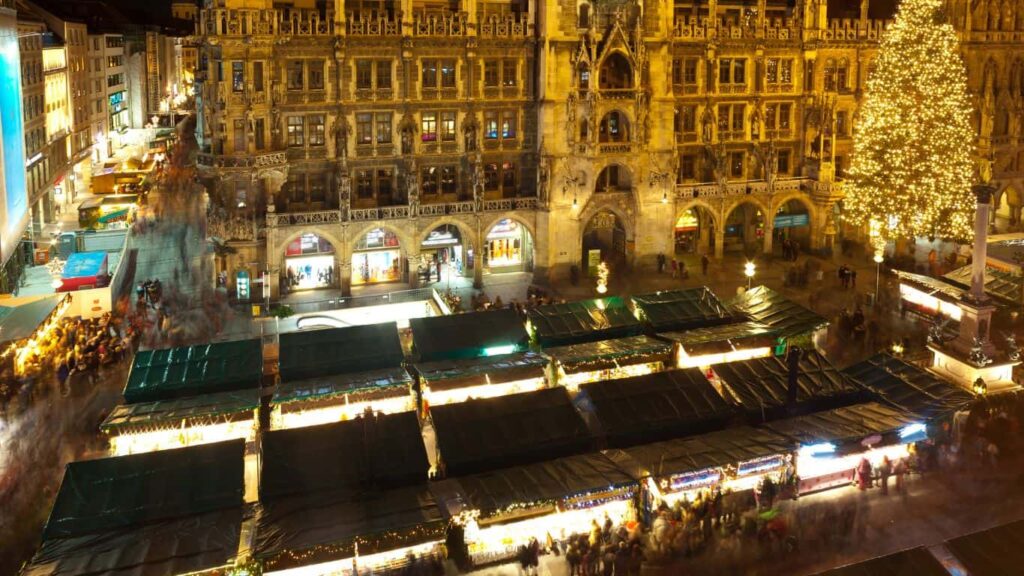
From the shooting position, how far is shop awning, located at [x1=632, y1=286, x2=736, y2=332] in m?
40.9

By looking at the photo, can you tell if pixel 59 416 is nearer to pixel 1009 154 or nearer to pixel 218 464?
pixel 218 464

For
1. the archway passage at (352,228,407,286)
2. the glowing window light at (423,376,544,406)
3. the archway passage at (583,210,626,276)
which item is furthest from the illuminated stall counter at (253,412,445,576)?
the archway passage at (583,210,626,276)

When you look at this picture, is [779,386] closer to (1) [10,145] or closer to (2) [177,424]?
(2) [177,424]

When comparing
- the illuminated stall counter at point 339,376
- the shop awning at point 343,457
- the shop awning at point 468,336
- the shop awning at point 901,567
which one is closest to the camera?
the shop awning at point 901,567

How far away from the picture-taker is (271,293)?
50.8 m

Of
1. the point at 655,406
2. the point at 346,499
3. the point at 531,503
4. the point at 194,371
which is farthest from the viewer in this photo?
the point at 194,371

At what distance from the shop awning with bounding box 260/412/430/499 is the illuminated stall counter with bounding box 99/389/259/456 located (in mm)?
3193

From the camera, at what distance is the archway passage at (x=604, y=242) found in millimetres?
58969

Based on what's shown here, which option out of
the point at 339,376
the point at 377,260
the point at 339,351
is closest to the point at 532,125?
the point at 377,260

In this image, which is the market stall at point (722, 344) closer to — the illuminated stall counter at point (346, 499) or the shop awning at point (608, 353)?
the shop awning at point (608, 353)

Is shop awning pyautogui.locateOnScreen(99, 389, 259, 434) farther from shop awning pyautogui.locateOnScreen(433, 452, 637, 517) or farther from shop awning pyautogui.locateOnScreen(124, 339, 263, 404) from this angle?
shop awning pyautogui.locateOnScreen(433, 452, 637, 517)

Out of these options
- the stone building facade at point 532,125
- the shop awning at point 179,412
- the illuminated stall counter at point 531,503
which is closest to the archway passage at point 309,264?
the stone building facade at point 532,125

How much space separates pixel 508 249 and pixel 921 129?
26.7m

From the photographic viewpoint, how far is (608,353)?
1448 inches
